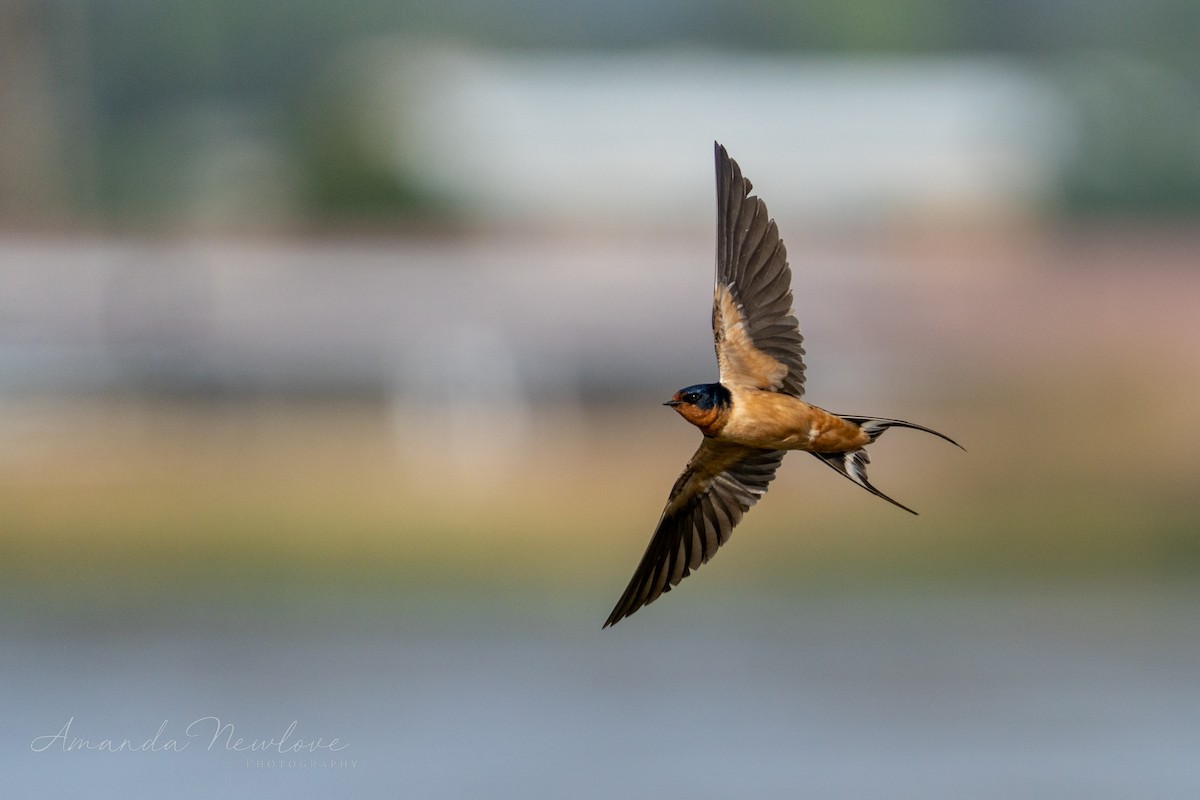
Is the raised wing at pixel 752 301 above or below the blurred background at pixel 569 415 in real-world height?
above

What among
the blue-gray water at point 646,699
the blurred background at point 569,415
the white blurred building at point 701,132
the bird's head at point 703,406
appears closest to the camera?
the bird's head at point 703,406

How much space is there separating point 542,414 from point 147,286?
14.3 ft

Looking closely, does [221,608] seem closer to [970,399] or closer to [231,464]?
[231,464]

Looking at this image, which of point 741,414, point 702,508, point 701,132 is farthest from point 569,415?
point 741,414

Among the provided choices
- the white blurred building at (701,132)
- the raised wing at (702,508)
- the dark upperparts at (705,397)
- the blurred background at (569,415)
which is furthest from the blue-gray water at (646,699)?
the white blurred building at (701,132)

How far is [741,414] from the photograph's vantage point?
2.90m

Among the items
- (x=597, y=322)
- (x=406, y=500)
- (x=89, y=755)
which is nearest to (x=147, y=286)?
(x=597, y=322)

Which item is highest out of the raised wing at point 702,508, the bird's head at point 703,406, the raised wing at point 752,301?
the raised wing at point 752,301

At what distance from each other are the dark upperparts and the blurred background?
658cm

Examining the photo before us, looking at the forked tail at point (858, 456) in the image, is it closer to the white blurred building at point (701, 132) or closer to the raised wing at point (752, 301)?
the raised wing at point (752, 301)

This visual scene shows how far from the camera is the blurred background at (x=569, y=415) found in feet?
34.3

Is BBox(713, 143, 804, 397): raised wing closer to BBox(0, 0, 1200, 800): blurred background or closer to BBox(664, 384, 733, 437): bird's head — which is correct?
BBox(664, 384, 733, 437): bird's head

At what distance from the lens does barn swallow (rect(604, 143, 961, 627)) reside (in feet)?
9.41

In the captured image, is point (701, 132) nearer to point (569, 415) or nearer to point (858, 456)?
point (569, 415)
